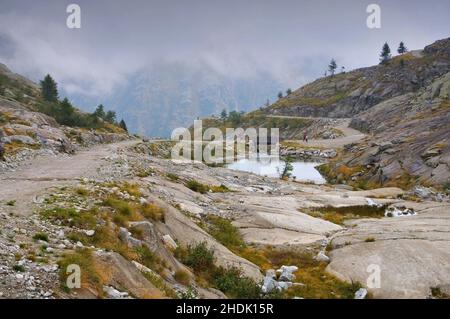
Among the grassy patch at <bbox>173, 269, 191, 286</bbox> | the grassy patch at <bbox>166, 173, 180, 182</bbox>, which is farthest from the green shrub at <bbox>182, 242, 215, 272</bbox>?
the grassy patch at <bbox>166, 173, 180, 182</bbox>

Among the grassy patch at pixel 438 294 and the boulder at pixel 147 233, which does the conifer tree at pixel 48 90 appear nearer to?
the boulder at pixel 147 233

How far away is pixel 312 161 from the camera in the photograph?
118 metres

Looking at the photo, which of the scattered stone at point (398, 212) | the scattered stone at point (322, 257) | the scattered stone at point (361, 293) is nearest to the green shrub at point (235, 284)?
the scattered stone at point (361, 293)

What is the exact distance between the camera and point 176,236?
25.2 metres

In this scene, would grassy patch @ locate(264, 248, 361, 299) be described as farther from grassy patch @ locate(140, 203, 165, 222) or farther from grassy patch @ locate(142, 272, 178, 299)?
grassy patch @ locate(140, 203, 165, 222)

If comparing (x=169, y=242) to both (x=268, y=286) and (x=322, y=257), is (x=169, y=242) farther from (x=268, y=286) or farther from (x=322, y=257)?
(x=322, y=257)

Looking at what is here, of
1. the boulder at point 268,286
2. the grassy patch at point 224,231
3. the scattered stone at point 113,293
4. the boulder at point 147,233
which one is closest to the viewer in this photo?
the scattered stone at point 113,293

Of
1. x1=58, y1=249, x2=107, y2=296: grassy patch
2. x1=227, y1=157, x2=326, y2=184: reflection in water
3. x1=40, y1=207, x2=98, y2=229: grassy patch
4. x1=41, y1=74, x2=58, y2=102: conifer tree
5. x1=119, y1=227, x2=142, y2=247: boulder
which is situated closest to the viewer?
x1=58, y1=249, x2=107, y2=296: grassy patch

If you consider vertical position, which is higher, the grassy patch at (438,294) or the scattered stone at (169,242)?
the scattered stone at (169,242)

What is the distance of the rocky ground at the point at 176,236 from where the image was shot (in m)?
15.4

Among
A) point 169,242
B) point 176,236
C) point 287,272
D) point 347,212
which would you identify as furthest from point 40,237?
point 347,212

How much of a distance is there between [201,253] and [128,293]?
326 inches

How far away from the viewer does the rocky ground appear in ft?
50.4

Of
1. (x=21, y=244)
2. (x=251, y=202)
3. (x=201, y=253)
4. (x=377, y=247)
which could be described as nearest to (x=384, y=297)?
(x=377, y=247)
